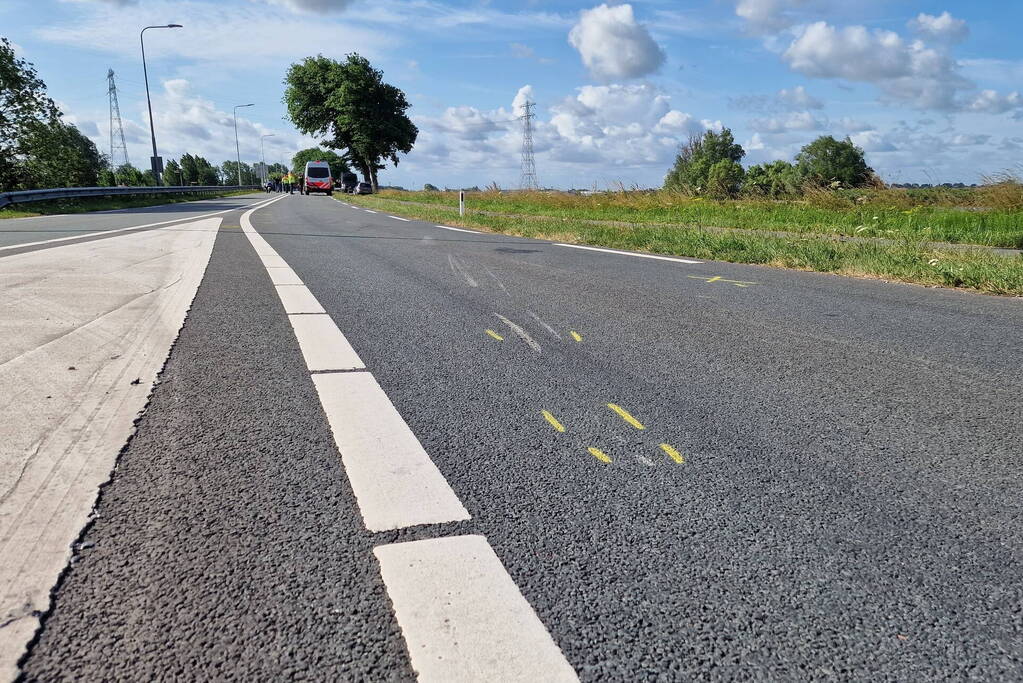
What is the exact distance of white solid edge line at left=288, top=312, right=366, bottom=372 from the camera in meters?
3.45

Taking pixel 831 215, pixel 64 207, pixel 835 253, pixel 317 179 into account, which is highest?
pixel 317 179

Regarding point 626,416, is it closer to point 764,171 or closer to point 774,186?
point 774,186

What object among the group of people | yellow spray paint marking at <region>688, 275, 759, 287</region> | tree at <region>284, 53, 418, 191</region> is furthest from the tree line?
the group of people

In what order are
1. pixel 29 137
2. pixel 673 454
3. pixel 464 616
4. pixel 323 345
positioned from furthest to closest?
pixel 29 137 < pixel 323 345 < pixel 673 454 < pixel 464 616

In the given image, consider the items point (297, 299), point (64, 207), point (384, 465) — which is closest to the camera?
point (384, 465)

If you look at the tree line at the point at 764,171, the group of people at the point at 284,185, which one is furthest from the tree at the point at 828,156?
the group of people at the point at 284,185

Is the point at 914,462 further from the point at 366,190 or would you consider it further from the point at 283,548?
the point at 366,190

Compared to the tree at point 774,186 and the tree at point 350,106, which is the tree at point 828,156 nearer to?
the tree at point 350,106

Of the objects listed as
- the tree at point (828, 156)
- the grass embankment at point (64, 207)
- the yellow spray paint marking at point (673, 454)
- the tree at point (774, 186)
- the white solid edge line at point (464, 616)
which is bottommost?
the grass embankment at point (64, 207)

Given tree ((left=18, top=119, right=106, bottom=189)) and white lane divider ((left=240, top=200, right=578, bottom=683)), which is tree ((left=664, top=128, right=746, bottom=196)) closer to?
tree ((left=18, top=119, right=106, bottom=189))

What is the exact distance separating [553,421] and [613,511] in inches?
31.1

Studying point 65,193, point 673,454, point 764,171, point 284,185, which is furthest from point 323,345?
point 284,185

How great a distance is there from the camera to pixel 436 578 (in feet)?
5.07

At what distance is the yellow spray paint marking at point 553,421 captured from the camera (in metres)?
2.60
